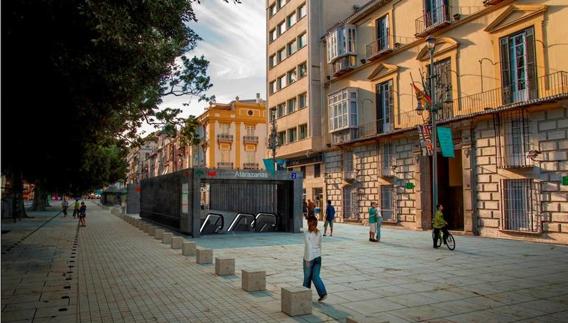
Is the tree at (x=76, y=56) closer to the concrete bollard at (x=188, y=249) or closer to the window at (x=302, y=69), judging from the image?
the concrete bollard at (x=188, y=249)

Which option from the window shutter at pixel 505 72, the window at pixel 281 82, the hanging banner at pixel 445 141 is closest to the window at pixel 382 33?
the window shutter at pixel 505 72

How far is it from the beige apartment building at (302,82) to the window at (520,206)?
16194mm

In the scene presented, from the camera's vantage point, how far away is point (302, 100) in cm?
3703

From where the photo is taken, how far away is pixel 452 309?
25.8 feet

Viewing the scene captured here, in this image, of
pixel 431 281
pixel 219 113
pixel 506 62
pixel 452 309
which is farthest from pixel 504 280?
pixel 219 113

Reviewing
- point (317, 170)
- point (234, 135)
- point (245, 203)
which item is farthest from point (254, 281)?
point (234, 135)

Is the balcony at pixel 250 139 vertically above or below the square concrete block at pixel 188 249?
above

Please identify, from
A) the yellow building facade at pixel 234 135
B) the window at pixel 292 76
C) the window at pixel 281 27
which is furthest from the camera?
the yellow building facade at pixel 234 135

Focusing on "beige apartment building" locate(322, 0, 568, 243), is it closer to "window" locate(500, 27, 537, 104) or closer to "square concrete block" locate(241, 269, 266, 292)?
"window" locate(500, 27, 537, 104)

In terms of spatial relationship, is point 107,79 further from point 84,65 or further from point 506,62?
point 506,62

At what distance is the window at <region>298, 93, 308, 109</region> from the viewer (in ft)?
119

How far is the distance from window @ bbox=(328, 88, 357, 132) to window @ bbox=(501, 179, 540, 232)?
12.3 m

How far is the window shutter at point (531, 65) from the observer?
62.7 feet

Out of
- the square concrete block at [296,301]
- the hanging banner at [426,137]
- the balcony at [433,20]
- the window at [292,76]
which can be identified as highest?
the window at [292,76]
